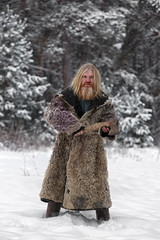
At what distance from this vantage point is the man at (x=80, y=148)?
12.6 feet

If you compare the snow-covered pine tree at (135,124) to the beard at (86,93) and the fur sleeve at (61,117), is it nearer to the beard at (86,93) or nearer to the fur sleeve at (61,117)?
the beard at (86,93)

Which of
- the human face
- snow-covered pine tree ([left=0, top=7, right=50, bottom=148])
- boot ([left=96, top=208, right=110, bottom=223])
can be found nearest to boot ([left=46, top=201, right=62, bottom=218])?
boot ([left=96, top=208, right=110, bottom=223])

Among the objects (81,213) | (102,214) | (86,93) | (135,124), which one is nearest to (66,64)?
(135,124)

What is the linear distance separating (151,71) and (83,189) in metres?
16.4

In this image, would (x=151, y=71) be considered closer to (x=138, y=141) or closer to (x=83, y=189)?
(x=138, y=141)

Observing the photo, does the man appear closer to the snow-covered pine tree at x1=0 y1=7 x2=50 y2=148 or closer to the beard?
the beard

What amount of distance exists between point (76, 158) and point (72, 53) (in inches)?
552

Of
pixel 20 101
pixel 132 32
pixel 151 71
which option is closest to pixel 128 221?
pixel 20 101

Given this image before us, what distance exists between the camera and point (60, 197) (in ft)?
13.1

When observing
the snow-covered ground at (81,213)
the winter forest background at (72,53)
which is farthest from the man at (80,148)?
the winter forest background at (72,53)

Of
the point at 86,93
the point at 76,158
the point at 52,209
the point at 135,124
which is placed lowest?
the point at 135,124

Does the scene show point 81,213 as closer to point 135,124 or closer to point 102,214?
point 102,214

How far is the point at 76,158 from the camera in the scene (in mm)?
3895

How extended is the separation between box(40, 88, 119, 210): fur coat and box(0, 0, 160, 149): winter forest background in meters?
7.80
